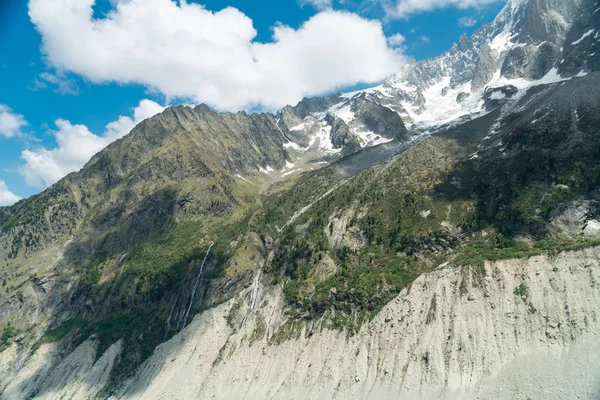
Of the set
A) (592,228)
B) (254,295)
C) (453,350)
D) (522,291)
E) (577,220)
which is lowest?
(453,350)

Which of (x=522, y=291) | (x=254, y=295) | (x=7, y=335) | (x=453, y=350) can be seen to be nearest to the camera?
(x=453, y=350)

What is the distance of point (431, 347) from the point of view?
7381 cm

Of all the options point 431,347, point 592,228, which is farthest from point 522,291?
point 592,228

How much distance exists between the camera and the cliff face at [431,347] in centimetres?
6281

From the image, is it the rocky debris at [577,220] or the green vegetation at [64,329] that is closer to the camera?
the rocky debris at [577,220]

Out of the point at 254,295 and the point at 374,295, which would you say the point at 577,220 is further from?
the point at 254,295

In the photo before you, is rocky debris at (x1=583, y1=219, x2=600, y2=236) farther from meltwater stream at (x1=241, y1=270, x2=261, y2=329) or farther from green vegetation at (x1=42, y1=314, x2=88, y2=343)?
green vegetation at (x1=42, y1=314, x2=88, y2=343)

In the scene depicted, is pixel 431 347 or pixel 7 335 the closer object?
pixel 431 347

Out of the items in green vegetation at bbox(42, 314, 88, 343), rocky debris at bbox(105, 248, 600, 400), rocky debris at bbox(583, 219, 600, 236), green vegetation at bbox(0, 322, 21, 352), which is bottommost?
rocky debris at bbox(105, 248, 600, 400)

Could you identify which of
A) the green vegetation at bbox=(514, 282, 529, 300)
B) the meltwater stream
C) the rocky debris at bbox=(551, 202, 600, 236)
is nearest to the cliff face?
the green vegetation at bbox=(514, 282, 529, 300)

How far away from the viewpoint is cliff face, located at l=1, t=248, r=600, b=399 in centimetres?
6281

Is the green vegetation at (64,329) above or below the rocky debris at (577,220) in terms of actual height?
above

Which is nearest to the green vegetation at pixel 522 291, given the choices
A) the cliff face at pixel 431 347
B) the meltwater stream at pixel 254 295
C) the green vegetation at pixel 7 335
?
the cliff face at pixel 431 347

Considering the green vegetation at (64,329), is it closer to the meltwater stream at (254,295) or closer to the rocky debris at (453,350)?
the rocky debris at (453,350)
